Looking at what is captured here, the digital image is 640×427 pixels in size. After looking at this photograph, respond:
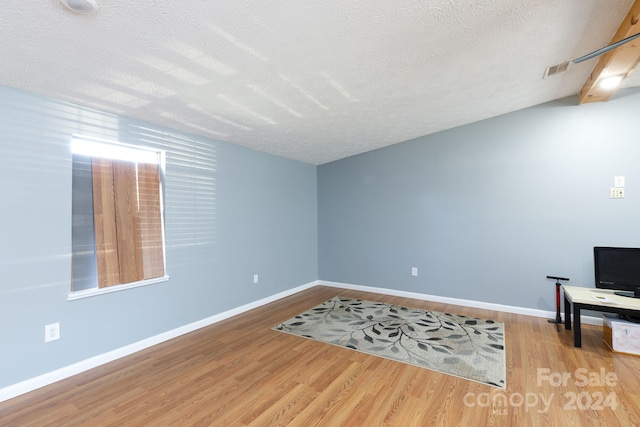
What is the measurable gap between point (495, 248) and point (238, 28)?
12.9 ft

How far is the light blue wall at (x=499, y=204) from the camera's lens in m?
3.38

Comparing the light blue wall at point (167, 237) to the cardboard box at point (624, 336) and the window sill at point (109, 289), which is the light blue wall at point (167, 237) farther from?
the cardboard box at point (624, 336)

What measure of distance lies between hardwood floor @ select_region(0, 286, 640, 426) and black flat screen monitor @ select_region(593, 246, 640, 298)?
0.61 metres

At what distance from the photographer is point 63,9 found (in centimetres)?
143

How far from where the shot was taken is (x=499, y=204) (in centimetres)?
390

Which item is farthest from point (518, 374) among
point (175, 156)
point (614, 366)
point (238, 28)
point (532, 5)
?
point (175, 156)

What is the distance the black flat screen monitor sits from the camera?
9.55 feet

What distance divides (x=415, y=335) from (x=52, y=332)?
128 inches

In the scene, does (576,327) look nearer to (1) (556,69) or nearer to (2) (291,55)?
(1) (556,69)

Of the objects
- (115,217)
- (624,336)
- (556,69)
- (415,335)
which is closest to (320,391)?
(415,335)

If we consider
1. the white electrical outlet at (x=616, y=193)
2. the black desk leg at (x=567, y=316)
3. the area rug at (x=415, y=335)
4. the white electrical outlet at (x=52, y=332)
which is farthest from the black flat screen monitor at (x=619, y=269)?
the white electrical outlet at (x=52, y=332)

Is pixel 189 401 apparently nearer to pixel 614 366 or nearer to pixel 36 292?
pixel 36 292

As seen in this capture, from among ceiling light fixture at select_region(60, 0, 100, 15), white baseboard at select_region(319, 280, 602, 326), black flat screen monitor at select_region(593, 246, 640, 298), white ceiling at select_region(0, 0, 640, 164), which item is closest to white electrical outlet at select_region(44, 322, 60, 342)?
white ceiling at select_region(0, 0, 640, 164)

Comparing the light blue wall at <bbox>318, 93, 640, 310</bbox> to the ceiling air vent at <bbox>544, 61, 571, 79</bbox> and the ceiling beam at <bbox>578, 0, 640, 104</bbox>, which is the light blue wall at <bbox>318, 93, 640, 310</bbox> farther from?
the ceiling air vent at <bbox>544, 61, 571, 79</bbox>
